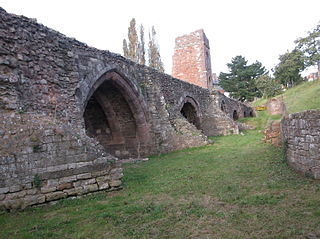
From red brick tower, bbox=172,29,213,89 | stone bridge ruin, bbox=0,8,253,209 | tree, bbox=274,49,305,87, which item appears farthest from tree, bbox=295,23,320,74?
stone bridge ruin, bbox=0,8,253,209

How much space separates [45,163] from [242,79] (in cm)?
3957

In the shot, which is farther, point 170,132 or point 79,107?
point 170,132

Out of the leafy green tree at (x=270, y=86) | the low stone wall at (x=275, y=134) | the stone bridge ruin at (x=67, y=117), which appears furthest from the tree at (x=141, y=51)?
the low stone wall at (x=275, y=134)

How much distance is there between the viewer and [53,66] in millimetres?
6816

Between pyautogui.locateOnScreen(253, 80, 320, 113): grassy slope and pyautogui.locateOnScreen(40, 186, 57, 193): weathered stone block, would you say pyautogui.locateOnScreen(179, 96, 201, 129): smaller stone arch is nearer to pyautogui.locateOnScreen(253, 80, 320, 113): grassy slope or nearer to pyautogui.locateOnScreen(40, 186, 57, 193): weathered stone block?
pyautogui.locateOnScreen(253, 80, 320, 113): grassy slope

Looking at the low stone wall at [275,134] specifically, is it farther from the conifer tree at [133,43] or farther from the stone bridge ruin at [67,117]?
the conifer tree at [133,43]

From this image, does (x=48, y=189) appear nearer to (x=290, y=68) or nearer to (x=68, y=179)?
(x=68, y=179)

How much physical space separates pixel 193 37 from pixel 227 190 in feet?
80.5

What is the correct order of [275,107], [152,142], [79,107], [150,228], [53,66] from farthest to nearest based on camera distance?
[275,107] → [152,142] → [79,107] → [53,66] → [150,228]

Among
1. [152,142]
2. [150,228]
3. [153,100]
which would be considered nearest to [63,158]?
[150,228]

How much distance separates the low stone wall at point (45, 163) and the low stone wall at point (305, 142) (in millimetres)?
3652

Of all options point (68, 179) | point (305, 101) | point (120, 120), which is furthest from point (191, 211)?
point (305, 101)

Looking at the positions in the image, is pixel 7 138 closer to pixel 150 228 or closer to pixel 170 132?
pixel 150 228

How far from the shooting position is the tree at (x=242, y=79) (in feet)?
130
